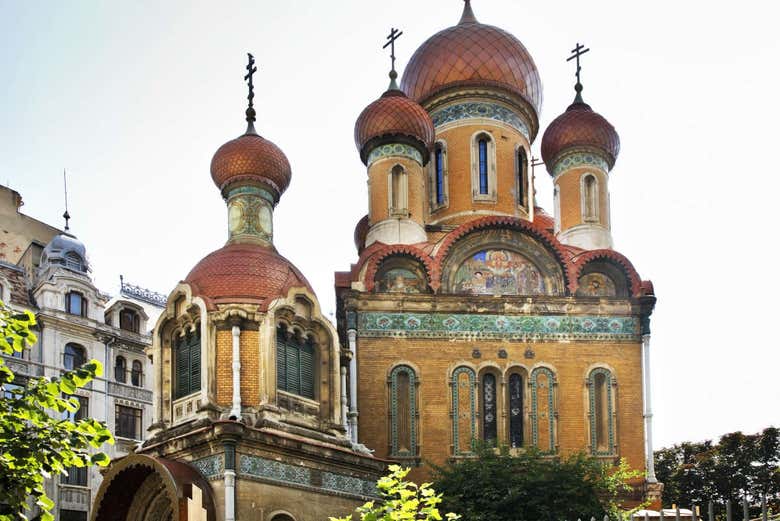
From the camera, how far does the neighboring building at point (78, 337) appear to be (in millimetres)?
28688

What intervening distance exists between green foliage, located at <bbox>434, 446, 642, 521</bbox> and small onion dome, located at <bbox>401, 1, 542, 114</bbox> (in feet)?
29.7

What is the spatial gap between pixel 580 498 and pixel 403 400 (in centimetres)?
411

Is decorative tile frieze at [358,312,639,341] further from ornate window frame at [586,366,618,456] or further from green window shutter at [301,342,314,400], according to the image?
green window shutter at [301,342,314,400]

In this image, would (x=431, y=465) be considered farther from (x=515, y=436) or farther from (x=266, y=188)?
(x=266, y=188)

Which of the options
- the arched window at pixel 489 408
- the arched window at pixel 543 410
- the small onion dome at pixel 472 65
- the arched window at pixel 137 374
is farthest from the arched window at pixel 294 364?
the arched window at pixel 137 374

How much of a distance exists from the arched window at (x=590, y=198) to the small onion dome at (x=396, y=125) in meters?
3.41

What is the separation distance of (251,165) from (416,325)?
175 inches

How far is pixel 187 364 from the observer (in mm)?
18422

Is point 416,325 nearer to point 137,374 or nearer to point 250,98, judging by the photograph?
point 250,98

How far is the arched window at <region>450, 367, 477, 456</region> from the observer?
21.9m

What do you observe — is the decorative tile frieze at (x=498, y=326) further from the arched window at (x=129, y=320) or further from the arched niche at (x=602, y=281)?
the arched window at (x=129, y=320)

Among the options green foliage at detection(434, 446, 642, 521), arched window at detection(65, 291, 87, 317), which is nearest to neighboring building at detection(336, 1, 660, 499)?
green foliage at detection(434, 446, 642, 521)

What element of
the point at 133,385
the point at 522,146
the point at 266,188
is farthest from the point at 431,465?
the point at 133,385

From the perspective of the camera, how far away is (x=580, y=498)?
1948cm
